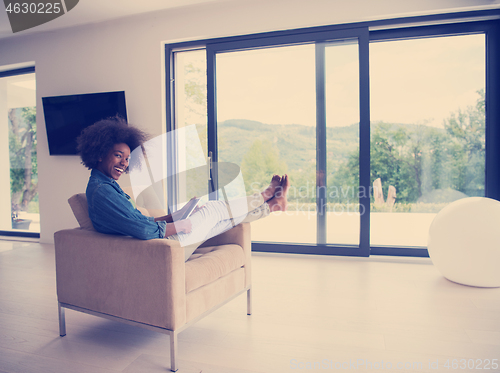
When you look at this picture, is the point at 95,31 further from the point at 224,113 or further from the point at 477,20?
the point at 477,20

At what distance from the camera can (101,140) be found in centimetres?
193

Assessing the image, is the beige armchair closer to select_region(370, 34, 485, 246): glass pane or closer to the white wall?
select_region(370, 34, 485, 246): glass pane

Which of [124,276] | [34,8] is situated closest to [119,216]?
[124,276]

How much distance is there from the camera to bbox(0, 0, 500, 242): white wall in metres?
3.26

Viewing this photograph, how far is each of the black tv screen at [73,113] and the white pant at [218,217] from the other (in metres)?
2.45

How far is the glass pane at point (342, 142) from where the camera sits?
338 centimetres

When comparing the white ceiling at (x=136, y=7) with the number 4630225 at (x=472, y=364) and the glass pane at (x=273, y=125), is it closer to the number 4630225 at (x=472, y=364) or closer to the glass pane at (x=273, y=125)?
the glass pane at (x=273, y=125)

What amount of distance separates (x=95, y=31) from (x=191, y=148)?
1933mm

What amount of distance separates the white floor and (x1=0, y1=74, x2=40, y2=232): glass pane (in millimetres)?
2241

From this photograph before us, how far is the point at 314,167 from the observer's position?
354 centimetres

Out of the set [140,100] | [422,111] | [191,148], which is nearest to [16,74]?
[140,100]

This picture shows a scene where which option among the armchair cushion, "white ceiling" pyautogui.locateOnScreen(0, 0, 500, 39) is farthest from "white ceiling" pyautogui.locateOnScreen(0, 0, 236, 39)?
the armchair cushion

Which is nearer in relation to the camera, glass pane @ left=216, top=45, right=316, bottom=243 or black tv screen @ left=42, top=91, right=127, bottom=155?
glass pane @ left=216, top=45, right=316, bottom=243

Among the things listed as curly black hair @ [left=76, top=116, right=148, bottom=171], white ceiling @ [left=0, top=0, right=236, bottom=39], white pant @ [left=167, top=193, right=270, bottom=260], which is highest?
white ceiling @ [left=0, top=0, right=236, bottom=39]
